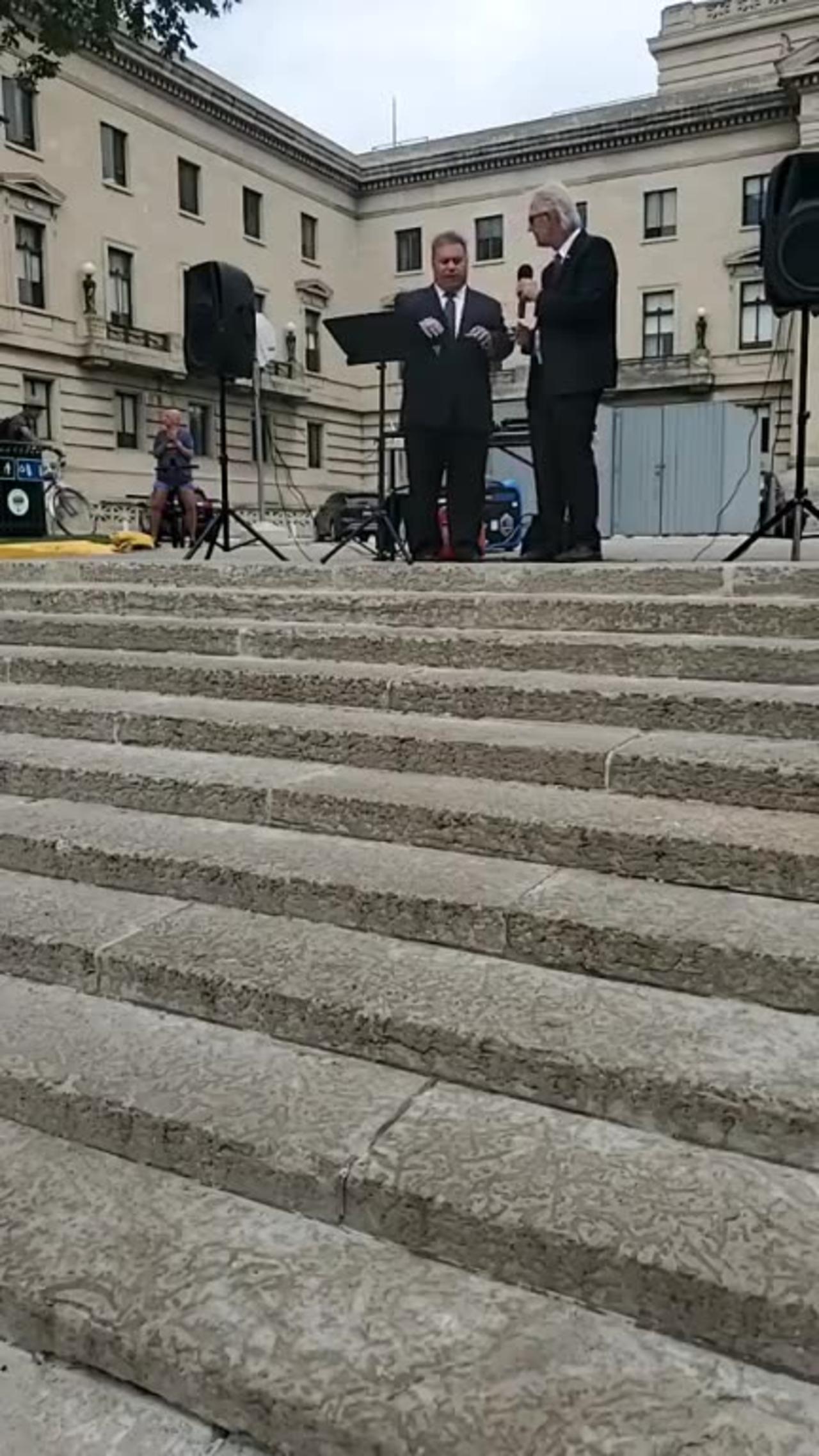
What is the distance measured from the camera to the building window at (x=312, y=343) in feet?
106

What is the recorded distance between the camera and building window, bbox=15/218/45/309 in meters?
23.4

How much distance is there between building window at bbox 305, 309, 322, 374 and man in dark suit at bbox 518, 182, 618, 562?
28.4m

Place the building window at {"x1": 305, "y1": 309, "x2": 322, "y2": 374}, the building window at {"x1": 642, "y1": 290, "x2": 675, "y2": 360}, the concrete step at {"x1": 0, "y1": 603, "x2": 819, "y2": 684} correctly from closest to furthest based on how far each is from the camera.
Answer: the concrete step at {"x1": 0, "y1": 603, "x2": 819, "y2": 684}
the building window at {"x1": 642, "y1": 290, "x2": 675, "y2": 360}
the building window at {"x1": 305, "y1": 309, "x2": 322, "y2": 374}

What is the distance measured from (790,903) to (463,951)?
715mm

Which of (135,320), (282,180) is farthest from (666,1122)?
(282,180)

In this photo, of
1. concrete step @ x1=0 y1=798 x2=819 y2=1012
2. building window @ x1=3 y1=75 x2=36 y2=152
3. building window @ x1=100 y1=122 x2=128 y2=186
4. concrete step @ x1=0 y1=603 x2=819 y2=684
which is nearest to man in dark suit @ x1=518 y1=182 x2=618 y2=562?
concrete step @ x1=0 y1=603 x2=819 y2=684

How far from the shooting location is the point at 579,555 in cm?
525

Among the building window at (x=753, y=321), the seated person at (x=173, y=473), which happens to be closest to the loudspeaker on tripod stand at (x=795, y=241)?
the seated person at (x=173, y=473)

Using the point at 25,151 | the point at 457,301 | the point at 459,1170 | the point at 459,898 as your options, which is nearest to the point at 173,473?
the point at 457,301

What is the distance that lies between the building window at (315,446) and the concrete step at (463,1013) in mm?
31062

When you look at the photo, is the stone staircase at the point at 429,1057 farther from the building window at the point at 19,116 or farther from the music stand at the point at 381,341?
the building window at the point at 19,116

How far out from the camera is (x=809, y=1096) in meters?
1.84

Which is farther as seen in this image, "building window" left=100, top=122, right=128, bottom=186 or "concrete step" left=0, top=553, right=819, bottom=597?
"building window" left=100, top=122, right=128, bottom=186

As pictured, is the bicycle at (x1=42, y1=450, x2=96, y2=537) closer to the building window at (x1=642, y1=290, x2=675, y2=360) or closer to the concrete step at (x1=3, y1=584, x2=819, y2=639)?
the concrete step at (x1=3, y1=584, x2=819, y2=639)
